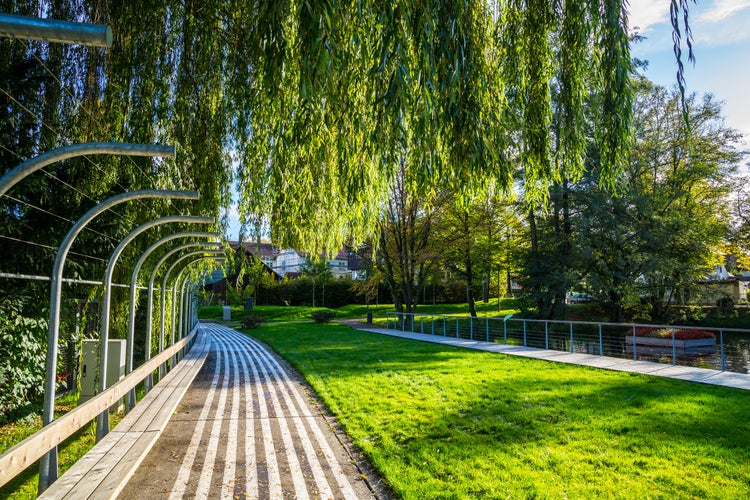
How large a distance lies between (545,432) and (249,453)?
3.41 meters

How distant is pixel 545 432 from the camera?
5957mm

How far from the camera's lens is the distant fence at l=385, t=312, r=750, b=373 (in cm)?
1191

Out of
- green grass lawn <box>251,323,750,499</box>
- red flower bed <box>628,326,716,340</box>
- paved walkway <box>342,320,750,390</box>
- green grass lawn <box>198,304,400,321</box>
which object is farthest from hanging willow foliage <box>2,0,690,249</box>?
green grass lawn <box>198,304,400,321</box>

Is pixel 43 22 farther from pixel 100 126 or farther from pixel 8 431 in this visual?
pixel 8 431

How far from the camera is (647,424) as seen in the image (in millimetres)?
6160

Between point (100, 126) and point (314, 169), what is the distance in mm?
2360

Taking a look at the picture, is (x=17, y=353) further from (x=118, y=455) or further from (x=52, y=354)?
(x=52, y=354)

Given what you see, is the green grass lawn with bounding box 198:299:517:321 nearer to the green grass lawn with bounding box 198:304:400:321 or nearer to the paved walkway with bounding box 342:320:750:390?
the green grass lawn with bounding box 198:304:400:321

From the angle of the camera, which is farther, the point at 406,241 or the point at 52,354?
the point at 406,241

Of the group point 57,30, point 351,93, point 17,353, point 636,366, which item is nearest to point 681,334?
point 636,366

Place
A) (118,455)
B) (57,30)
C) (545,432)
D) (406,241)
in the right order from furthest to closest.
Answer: (406,241)
(545,432)
(118,455)
(57,30)

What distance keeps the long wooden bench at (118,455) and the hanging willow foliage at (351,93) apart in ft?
8.59

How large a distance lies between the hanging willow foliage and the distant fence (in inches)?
278

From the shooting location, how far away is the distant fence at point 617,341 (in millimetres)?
11914
